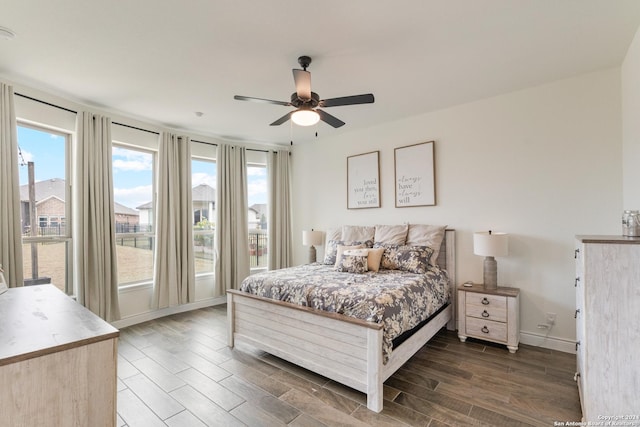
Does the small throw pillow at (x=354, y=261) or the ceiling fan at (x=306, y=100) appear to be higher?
the ceiling fan at (x=306, y=100)

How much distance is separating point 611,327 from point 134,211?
489cm

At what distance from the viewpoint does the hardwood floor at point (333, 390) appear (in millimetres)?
2062

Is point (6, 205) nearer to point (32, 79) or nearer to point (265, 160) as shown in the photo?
point (32, 79)

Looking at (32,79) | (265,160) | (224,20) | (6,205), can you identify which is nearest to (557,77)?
(224,20)

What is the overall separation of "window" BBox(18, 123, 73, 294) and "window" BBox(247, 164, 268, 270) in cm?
251

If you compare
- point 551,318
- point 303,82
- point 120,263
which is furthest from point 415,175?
point 120,263

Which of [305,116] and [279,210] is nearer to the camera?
[305,116]

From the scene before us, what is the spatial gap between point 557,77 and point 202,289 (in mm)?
5208

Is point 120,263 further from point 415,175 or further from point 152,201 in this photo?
point 415,175

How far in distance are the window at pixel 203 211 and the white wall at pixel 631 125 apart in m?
4.87

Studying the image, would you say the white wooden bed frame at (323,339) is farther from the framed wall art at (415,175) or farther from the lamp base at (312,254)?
the lamp base at (312,254)

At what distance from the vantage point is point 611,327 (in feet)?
5.58

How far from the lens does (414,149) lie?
4.03 metres

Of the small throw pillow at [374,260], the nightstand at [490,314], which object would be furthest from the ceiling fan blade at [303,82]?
the nightstand at [490,314]
